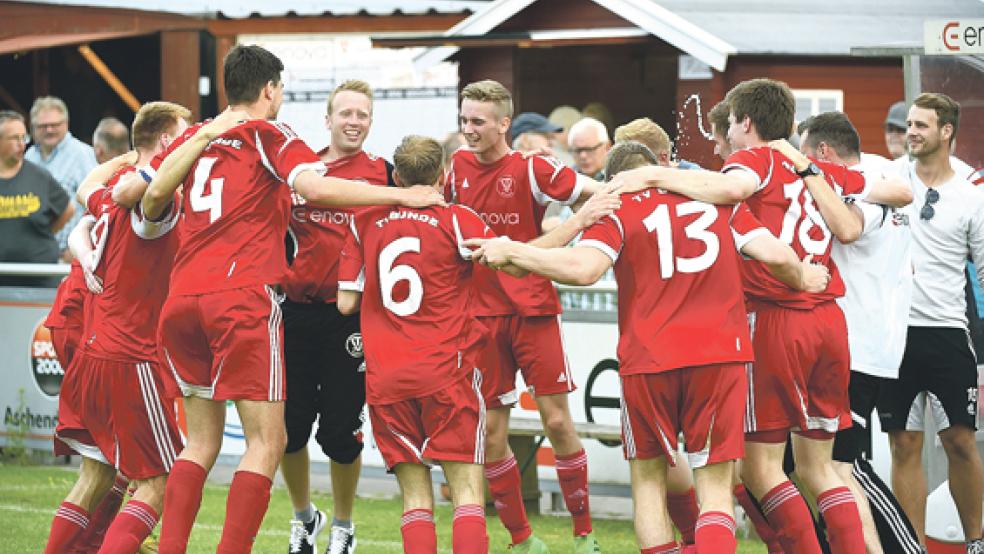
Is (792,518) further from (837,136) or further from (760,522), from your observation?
(837,136)

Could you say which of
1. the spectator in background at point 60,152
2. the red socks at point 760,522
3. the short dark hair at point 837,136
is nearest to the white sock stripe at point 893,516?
the red socks at point 760,522

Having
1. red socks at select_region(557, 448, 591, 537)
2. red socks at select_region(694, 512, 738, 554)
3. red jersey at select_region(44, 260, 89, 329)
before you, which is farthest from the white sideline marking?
red socks at select_region(694, 512, 738, 554)

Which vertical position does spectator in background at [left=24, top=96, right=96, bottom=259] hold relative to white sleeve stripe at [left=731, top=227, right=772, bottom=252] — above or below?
above

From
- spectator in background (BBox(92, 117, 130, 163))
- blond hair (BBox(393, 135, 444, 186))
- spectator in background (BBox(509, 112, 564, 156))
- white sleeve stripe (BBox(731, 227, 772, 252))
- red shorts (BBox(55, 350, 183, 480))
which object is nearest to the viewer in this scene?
white sleeve stripe (BBox(731, 227, 772, 252))

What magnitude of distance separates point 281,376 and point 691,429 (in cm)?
192

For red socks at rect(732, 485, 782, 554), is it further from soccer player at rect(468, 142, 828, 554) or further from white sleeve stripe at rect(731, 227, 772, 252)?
white sleeve stripe at rect(731, 227, 772, 252)

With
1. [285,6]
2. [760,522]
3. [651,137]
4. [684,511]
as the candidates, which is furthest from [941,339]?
[285,6]

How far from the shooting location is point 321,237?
898cm

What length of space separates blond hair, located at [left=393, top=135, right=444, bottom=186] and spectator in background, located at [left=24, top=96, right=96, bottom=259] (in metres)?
8.02

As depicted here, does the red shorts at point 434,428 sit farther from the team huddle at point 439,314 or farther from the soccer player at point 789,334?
the soccer player at point 789,334

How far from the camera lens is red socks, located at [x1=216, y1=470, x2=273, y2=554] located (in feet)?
25.3

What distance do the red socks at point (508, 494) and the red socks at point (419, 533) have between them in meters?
1.58

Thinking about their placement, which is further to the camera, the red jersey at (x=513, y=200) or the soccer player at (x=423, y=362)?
the red jersey at (x=513, y=200)

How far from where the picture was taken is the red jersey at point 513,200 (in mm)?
9141
